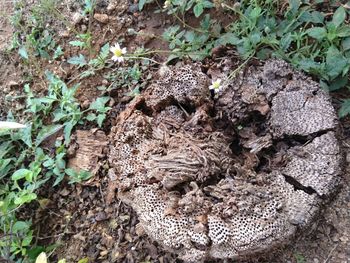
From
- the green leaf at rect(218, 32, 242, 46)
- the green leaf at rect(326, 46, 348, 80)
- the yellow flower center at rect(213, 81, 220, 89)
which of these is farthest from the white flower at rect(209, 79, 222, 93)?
the green leaf at rect(326, 46, 348, 80)

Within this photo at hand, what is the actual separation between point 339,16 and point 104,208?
43.3 inches

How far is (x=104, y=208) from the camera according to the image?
193 centimetres

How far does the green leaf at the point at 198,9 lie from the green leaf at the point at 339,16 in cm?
50

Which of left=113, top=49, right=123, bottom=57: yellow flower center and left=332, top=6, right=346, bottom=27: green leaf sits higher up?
left=332, top=6, right=346, bottom=27: green leaf

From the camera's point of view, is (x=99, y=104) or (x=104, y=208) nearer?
(x=104, y=208)

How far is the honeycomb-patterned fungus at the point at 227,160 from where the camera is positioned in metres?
1.48

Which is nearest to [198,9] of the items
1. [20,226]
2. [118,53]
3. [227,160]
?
[118,53]

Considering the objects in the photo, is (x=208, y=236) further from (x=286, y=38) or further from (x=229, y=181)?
(x=286, y=38)

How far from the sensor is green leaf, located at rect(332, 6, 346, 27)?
1.82 meters

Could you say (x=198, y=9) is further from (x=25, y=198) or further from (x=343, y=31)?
(x=25, y=198)

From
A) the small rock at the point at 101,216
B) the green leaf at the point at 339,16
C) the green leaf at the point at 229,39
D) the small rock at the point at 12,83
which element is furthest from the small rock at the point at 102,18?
the green leaf at the point at 339,16

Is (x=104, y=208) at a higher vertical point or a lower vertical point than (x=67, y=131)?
lower

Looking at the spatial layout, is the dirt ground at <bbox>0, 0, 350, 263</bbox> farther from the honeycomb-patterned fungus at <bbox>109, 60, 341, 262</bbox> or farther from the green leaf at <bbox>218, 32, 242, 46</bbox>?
the green leaf at <bbox>218, 32, 242, 46</bbox>

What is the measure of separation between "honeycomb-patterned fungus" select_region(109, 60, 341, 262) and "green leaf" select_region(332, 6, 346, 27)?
0.27 meters
